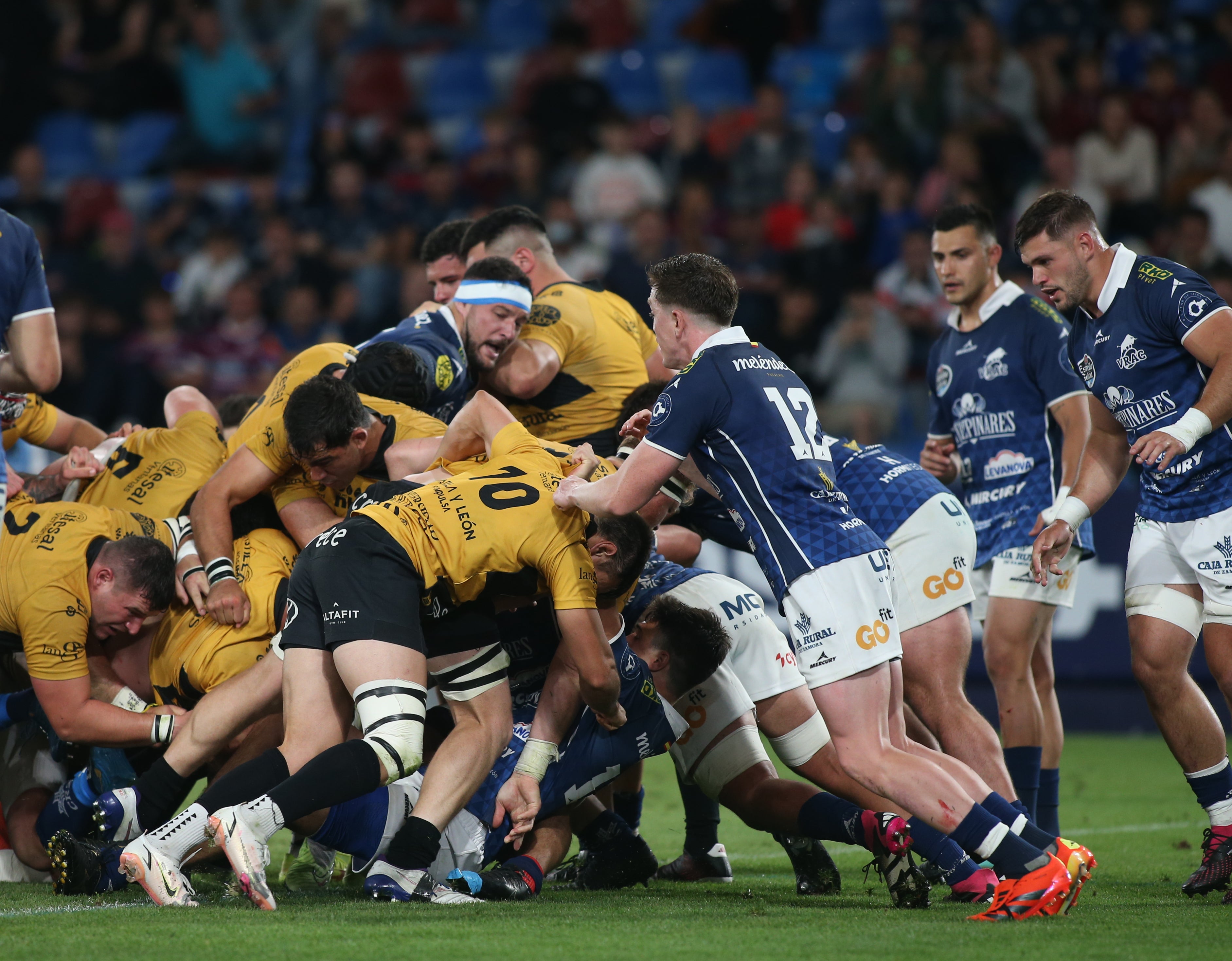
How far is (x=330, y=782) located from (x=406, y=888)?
54 cm

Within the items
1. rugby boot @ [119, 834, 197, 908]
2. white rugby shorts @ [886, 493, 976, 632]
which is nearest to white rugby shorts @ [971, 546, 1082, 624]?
white rugby shorts @ [886, 493, 976, 632]

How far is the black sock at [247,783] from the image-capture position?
17.1 ft

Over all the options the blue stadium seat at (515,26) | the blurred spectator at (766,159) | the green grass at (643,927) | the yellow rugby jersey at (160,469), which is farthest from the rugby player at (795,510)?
the blue stadium seat at (515,26)

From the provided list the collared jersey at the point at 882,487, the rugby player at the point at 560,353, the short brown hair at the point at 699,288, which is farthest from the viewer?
the rugby player at the point at 560,353

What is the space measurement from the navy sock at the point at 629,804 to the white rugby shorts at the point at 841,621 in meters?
1.69

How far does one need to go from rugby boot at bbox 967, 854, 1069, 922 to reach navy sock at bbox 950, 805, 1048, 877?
1.3 inches

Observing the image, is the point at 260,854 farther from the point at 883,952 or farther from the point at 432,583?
the point at 883,952

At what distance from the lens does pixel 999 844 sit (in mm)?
4961

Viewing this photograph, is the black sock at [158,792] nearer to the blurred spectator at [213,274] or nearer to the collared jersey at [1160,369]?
the collared jersey at [1160,369]

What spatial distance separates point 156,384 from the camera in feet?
43.7

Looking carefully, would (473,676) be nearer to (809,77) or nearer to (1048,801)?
(1048,801)

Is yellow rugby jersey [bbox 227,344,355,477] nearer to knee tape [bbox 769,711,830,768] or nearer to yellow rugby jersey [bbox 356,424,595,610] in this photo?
yellow rugby jersey [bbox 356,424,595,610]

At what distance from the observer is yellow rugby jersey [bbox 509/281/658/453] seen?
7785mm

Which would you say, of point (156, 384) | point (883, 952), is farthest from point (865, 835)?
point (156, 384)
